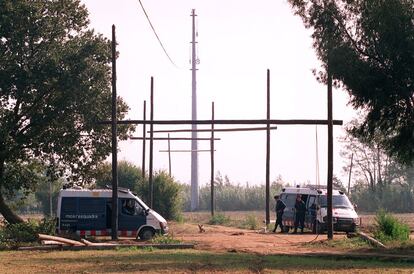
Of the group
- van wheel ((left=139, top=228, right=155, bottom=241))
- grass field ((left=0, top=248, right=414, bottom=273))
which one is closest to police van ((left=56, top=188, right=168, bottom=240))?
van wheel ((left=139, top=228, right=155, bottom=241))

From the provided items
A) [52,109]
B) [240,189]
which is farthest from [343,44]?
[240,189]

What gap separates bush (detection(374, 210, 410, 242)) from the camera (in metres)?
35.7

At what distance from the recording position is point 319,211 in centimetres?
4603

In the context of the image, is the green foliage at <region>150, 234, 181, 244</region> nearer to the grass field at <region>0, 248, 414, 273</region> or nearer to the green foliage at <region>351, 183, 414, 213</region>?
the grass field at <region>0, 248, 414, 273</region>

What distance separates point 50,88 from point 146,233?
27.8ft

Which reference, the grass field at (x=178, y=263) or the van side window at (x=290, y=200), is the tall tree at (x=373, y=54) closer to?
the grass field at (x=178, y=263)

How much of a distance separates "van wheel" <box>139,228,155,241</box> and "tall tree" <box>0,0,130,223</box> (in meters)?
6.28

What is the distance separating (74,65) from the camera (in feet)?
148

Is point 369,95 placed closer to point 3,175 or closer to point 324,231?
point 324,231

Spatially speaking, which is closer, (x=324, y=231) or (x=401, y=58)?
(x=401, y=58)

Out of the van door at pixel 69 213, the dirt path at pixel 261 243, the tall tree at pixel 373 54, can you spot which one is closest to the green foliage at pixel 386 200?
the dirt path at pixel 261 243

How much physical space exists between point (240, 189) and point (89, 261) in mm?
75153

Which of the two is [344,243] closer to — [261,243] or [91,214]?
[261,243]

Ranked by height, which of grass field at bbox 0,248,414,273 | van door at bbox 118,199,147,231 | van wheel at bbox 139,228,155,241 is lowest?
grass field at bbox 0,248,414,273
